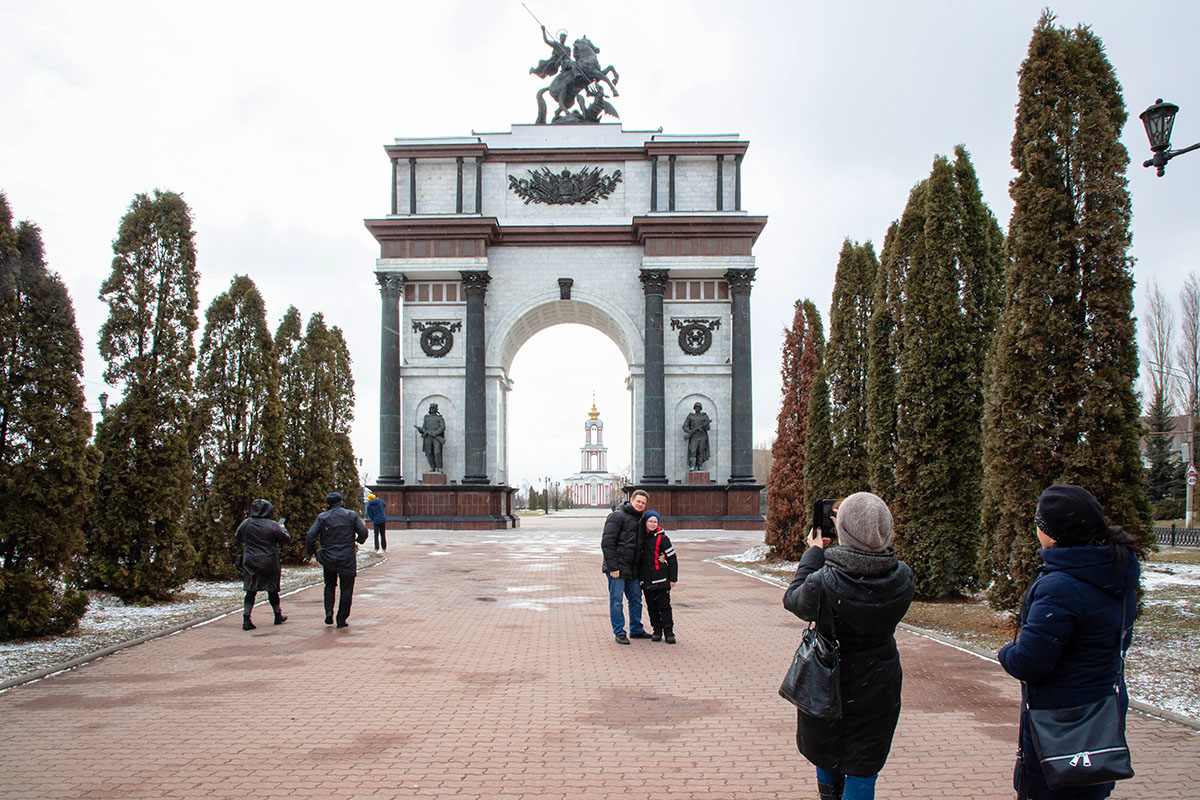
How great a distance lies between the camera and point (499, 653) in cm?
962

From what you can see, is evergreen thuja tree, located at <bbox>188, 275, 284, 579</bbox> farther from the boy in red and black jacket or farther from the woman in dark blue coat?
the woman in dark blue coat

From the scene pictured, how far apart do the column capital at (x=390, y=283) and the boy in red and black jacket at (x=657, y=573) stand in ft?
95.3

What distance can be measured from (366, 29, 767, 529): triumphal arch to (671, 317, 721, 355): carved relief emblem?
5cm

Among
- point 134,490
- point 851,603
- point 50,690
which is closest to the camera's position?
point 851,603

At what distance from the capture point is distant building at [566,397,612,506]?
103 meters

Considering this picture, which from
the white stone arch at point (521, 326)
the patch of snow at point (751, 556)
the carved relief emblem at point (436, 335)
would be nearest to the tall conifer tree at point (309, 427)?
the patch of snow at point (751, 556)

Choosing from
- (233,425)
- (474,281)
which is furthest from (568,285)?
(233,425)

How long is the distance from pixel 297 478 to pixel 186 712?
1327 cm

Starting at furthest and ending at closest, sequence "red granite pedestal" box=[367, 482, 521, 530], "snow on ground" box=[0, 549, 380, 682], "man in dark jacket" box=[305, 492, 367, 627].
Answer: "red granite pedestal" box=[367, 482, 521, 530] → "man in dark jacket" box=[305, 492, 367, 627] → "snow on ground" box=[0, 549, 380, 682]

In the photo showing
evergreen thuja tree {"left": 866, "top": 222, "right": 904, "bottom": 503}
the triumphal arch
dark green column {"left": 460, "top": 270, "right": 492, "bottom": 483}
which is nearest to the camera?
evergreen thuja tree {"left": 866, "top": 222, "right": 904, "bottom": 503}

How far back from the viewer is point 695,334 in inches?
1516

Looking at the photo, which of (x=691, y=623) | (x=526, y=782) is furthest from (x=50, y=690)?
(x=691, y=623)

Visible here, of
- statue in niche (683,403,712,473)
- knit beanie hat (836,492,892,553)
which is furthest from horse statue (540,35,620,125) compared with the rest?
knit beanie hat (836,492,892,553)

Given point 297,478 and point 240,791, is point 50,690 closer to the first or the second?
point 240,791
